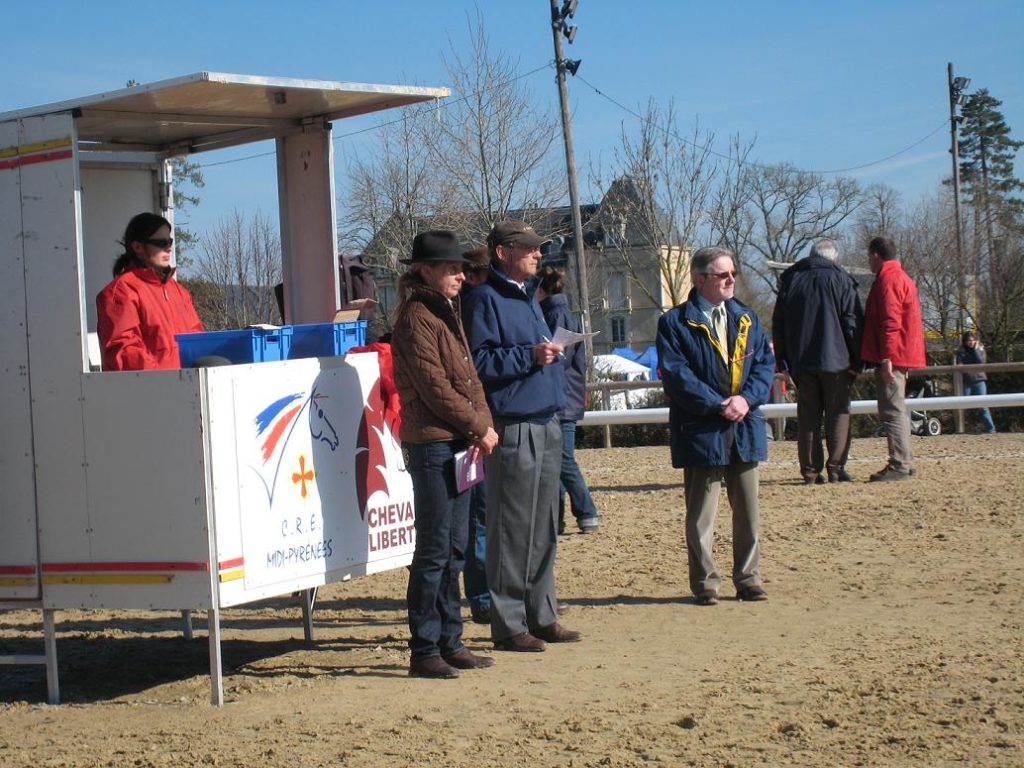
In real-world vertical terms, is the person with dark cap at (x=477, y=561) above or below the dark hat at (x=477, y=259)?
below

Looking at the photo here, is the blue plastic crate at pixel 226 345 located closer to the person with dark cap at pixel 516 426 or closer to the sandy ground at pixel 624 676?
the person with dark cap at pixel 516 426

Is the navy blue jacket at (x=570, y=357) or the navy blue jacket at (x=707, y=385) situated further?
the navy blue jacket at (x=570, y=357)

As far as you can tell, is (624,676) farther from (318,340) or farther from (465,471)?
(318,340)

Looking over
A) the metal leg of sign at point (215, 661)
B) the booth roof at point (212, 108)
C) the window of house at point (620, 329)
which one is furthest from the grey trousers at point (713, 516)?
the window of house at point (620, 329)

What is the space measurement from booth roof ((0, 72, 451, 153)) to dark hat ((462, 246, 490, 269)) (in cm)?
84

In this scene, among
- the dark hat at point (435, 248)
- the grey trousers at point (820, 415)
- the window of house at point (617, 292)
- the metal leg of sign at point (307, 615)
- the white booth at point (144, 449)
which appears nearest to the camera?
the white booth at point (144, 449)

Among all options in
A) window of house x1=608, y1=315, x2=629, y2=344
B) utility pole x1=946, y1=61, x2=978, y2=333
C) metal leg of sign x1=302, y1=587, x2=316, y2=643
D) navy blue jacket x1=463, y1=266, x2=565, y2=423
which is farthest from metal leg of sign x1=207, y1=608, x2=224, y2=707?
window of house x1=608, y1=315, x2=629, y2=344

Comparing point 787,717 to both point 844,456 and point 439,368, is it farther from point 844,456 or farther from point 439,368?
point 844,456

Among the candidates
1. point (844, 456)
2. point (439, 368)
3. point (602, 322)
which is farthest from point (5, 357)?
point (602, 322)

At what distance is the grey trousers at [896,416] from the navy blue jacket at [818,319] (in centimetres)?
34

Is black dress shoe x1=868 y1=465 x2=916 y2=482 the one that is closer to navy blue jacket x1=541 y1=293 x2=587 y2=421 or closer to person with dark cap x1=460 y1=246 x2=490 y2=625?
navy blue jacket x1=541 y1=293 x2=587 y2=421

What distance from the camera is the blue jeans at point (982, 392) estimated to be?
19688 mm

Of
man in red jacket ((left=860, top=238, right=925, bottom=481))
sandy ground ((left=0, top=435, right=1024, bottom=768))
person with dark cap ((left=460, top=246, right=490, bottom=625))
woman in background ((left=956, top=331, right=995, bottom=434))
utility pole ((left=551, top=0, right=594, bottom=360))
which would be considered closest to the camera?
sandy ground ((left=0, top=435, right=1024, bottom=768))

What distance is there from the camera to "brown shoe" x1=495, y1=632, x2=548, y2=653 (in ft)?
21.8
